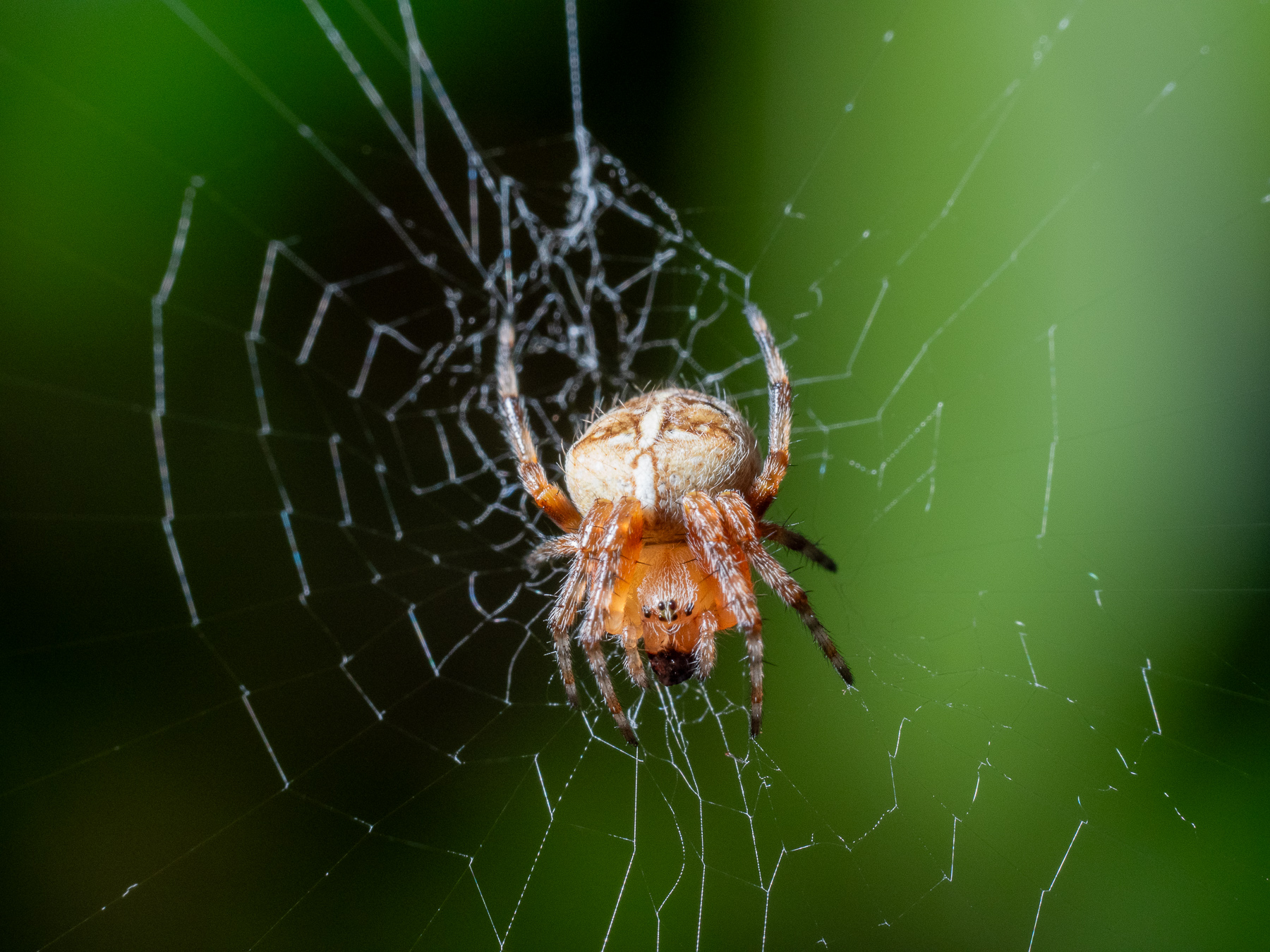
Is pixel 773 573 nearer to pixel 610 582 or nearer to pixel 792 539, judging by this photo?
pixel 792 539

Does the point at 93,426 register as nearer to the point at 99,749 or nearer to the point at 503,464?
the point at 99,749

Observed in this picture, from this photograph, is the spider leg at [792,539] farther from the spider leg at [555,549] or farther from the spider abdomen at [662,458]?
the spider leg at [555,549]

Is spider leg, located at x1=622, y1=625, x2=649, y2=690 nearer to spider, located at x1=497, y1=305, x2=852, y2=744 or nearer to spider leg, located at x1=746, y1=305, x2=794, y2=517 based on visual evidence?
Result: spider, located at x1=497, y1=305, x2=852, y2=744

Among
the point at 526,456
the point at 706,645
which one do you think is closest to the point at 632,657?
the point at 706,645

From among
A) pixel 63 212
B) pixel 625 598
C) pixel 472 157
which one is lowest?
pixel 625 598

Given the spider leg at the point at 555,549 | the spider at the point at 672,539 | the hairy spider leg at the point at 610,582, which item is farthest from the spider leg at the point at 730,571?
the spider leg at the point at 555,549

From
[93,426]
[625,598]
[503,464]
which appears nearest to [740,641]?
[625,598]
